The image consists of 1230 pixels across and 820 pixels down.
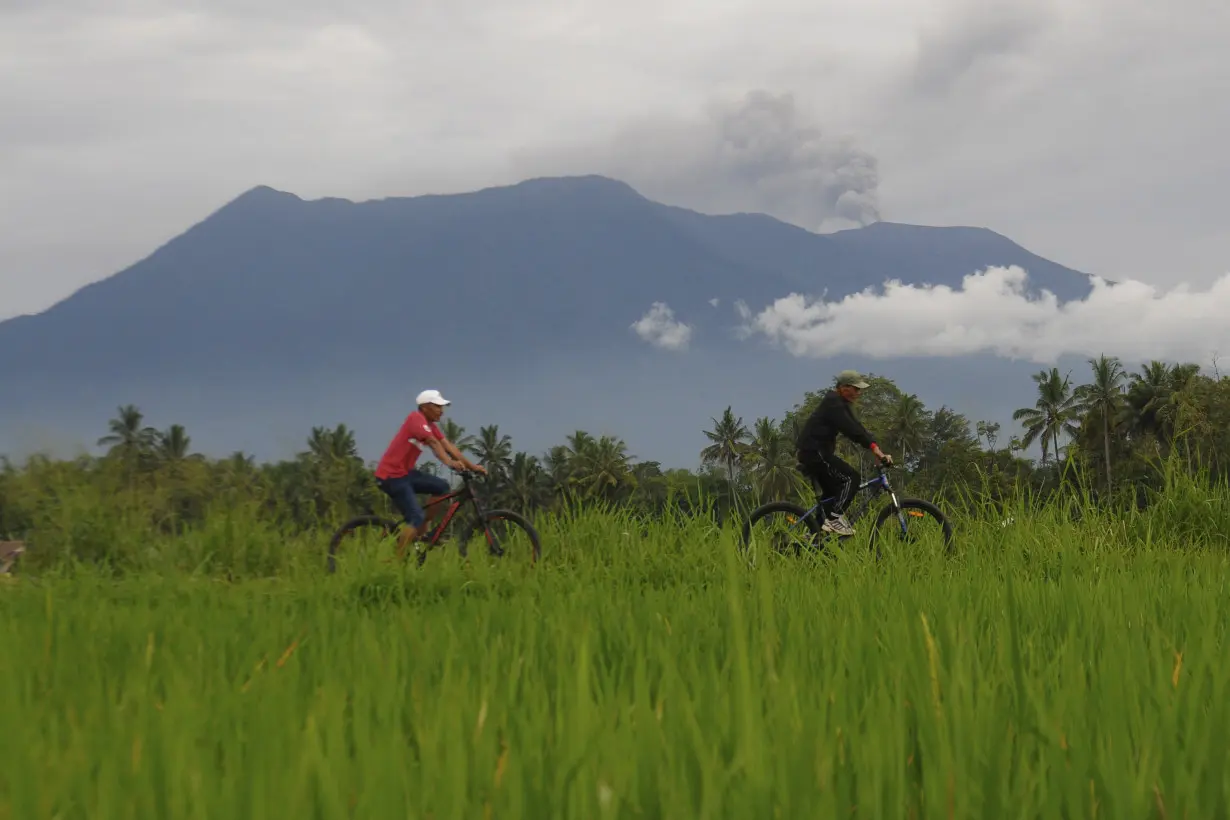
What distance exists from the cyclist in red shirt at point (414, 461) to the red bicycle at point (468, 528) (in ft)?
0.54

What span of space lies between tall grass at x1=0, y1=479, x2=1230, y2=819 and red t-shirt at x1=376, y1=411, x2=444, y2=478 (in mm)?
5106

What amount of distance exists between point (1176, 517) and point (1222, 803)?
29.7 ft

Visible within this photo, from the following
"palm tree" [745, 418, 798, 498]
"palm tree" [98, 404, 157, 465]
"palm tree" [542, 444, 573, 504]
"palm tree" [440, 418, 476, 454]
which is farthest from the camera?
"palm tree" [98, 404, 157, 465]

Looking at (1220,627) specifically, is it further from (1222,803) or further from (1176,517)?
(1176,517)

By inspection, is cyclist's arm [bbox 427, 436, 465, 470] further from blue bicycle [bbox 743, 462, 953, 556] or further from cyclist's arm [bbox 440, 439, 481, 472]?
blue bicycle [bbox 743, 462, 953, 556]

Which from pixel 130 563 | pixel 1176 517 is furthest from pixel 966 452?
pixel 130 563

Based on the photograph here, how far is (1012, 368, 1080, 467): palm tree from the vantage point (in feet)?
325

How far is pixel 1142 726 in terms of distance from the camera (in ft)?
5.56

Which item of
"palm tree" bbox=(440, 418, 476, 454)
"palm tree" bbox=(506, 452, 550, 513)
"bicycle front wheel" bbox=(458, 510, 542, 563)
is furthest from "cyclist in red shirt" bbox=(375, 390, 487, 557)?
"palm tree" bbox=(506, 452, 550, 513)

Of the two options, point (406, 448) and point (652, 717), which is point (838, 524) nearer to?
point (406, 448)

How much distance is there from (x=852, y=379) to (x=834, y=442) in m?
0.67

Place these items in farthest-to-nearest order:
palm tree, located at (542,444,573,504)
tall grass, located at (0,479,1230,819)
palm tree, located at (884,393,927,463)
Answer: palm tree, located at (542,444,573,504) < palm tree, located at (884,393,927,463) < tall grass, located at (0,479,1230,819)

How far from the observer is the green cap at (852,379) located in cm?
921

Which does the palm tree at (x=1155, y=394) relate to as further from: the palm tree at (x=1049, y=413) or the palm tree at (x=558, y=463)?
the palm tree at (x=558, y=463)
